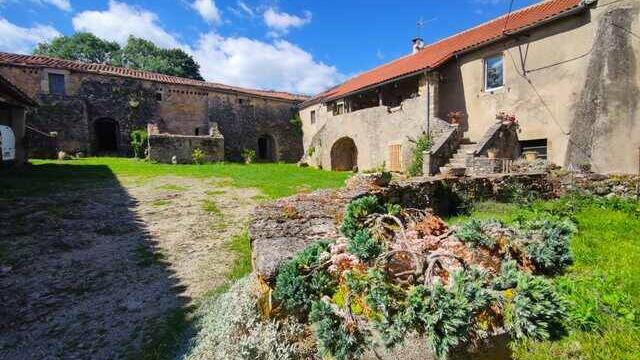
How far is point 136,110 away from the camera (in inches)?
953

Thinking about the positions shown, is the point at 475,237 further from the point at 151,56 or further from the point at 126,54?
the point at 126,54

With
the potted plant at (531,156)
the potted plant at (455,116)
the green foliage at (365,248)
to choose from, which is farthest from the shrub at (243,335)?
the potted plant at (455,116)

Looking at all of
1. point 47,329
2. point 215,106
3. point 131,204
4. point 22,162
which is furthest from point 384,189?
point 215,106

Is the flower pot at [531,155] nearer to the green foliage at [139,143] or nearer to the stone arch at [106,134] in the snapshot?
the green foliage at [139,143]

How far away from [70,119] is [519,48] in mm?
24279

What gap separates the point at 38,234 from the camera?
6.29 metres

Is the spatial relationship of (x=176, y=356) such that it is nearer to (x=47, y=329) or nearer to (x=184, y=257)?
(x=47, y=329)

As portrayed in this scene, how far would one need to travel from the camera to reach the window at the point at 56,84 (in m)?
21.8

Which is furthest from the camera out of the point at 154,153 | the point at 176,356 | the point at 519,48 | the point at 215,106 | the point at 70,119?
the point at 215,106

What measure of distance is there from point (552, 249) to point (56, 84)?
87.3 feet

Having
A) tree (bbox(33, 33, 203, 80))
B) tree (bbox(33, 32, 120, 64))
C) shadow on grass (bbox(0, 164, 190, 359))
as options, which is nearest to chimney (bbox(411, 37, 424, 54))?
shadow on grass (bbox(0, 164, 190, 359))

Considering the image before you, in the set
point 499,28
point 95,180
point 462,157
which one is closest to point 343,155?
point 462,157

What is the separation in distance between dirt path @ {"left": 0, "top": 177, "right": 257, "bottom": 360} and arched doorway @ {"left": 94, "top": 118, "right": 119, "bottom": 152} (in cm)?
1751

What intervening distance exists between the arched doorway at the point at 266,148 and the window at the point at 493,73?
18324mm
